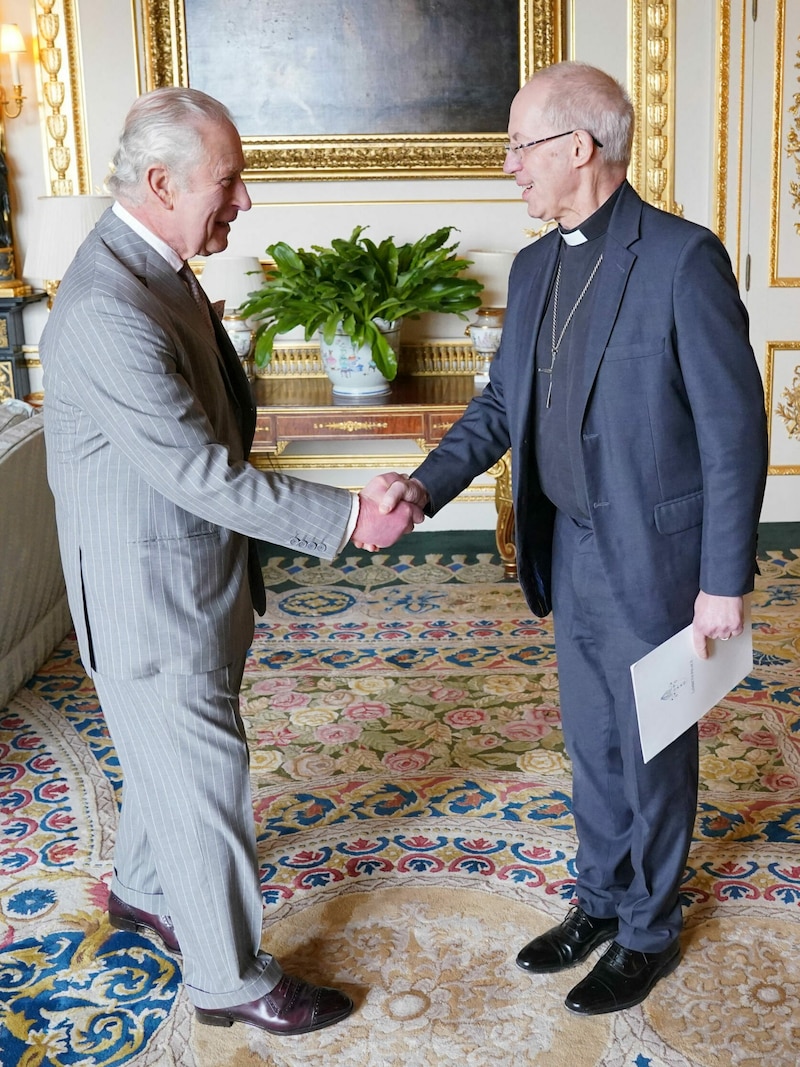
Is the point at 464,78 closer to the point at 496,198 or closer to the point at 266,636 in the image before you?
the point at 496,198

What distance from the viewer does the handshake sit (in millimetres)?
2199

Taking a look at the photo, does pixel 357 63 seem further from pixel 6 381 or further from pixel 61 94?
pixel 6 381

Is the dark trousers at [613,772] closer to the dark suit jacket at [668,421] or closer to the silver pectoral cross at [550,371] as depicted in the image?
the dark suit jacket at [668,421]

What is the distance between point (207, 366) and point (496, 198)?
3.52 metres

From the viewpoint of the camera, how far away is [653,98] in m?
5.27

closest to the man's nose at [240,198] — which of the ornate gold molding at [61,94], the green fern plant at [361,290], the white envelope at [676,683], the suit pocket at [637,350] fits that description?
the suit pocket at [637,350]

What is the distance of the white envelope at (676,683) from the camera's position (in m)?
2.07

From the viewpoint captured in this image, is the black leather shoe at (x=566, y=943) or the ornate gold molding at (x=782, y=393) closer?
the black leather shoe at (x=566, y=943)

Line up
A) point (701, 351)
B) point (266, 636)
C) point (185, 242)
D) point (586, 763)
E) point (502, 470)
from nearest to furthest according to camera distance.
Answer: point (701, 351), point (185, 242), point (586, 763), point (266, 636), point (502, 470)

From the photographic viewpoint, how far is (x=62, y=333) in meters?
1.97

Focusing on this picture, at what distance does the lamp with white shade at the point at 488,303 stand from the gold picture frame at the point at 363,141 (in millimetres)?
432

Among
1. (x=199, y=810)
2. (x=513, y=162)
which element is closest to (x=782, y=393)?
(x=513, y=162)

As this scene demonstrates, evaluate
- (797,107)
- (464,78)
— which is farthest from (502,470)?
(797,107)

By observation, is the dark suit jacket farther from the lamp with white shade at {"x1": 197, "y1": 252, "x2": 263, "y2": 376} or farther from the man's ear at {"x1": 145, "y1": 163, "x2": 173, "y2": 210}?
the lamp with white shade at {"x1": 197, "y1": 252, "x2": 263, "y2": 376}
